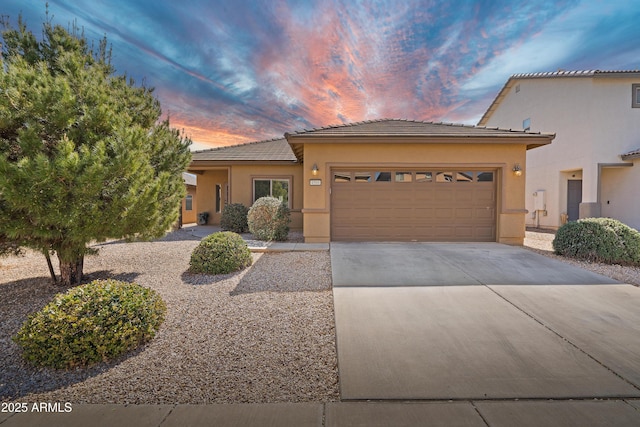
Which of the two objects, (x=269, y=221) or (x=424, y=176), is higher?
(x=424, y=176)

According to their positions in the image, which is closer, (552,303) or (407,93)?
(552,303)

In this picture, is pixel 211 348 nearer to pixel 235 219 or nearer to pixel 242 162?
pixel 235 219

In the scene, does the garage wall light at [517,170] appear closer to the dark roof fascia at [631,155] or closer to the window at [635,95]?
the dark roof fascia at [631,155]

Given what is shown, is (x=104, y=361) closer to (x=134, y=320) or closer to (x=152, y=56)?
(x=134, y=320)

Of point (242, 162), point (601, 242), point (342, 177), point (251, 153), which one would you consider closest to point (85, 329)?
→ point (342, 177)

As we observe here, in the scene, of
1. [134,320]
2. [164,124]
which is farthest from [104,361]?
[164,124]

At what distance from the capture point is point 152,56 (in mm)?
8484

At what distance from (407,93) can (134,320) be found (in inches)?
521

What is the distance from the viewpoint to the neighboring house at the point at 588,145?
1260 cm

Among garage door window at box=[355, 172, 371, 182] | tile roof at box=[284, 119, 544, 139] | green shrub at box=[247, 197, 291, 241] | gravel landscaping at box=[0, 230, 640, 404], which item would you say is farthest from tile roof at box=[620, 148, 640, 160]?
green shrub at box=[247, 197, 291, 241]

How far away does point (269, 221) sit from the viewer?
942cm

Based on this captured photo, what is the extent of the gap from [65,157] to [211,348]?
10.3ft

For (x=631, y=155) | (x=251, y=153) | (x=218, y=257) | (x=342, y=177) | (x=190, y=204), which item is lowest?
(x=218, y=257)

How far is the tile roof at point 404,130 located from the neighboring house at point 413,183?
0.11 feet
